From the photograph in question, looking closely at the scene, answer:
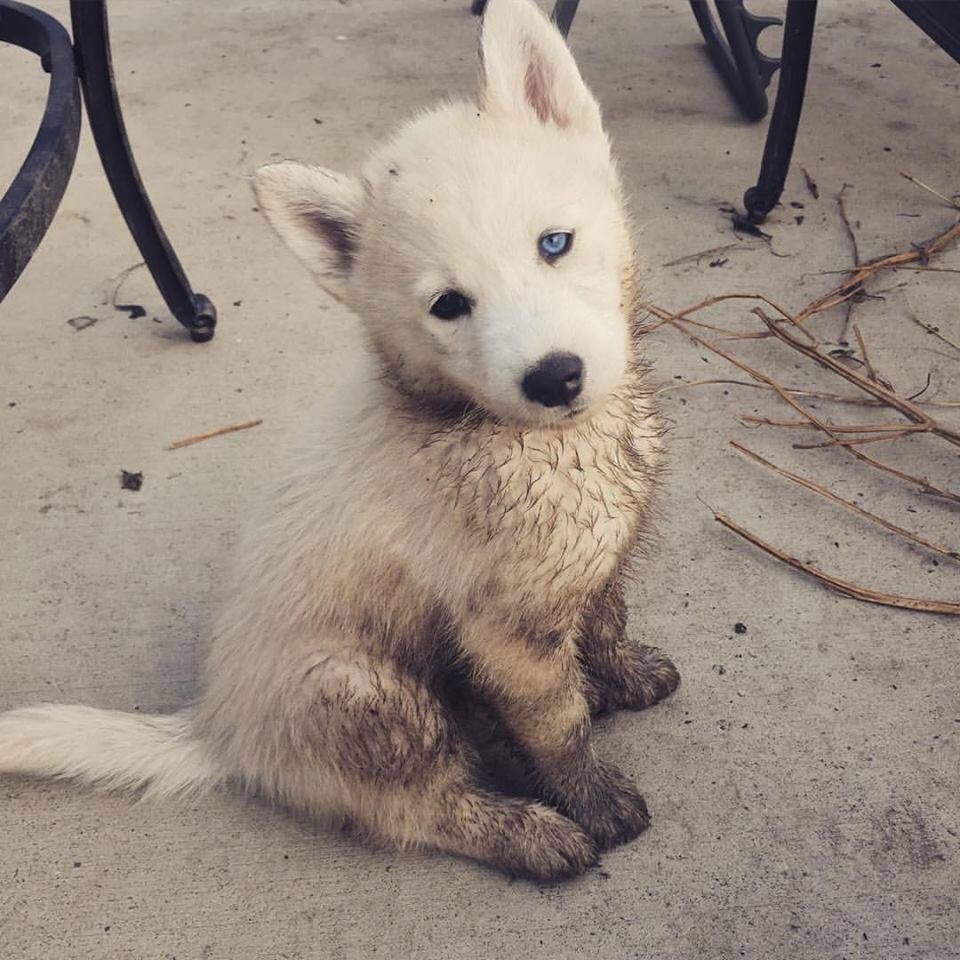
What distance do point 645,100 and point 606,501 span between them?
300 cm

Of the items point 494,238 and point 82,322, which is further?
point 82,322

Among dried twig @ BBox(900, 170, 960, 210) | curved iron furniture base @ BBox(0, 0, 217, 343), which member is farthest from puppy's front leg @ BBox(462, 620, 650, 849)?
dried twig @ BBox(900, 170, 960, 210)

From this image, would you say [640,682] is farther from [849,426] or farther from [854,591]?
[849,426]

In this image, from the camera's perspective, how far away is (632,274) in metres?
1.79

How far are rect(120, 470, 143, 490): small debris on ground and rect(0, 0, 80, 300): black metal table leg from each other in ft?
2.40

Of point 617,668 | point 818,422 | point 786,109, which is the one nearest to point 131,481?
point 617,668

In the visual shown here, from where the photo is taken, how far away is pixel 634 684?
2.16 m

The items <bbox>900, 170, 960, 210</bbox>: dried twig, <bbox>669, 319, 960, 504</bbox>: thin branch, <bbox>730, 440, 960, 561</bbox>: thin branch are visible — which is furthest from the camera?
<bbox>900, 170, 960, 210</bbox>: dried twig

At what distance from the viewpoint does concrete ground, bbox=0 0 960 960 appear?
6.15 feet

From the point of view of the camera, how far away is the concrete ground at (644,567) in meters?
1.88

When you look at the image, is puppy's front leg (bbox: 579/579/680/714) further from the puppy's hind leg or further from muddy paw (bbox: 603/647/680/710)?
the puppy's hind leg

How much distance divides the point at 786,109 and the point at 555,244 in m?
2.13

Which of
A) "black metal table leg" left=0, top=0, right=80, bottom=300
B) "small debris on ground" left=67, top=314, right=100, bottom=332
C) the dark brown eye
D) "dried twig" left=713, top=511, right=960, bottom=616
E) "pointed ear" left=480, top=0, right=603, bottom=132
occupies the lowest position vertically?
"dried twig" left=713, top=511, right=960, bottom=616

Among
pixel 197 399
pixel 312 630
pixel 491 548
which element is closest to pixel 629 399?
pixel 491 548
